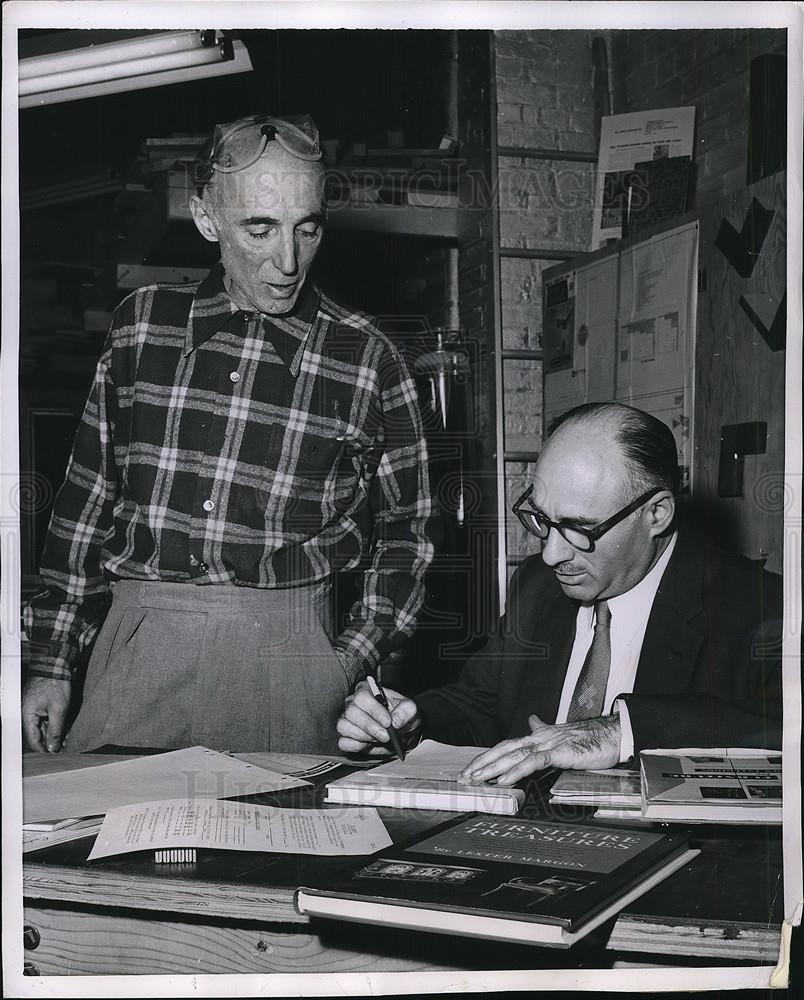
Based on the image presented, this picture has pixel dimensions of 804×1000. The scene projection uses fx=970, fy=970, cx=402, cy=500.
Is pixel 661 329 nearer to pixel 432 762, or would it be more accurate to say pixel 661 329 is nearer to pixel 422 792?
pixel 432 762

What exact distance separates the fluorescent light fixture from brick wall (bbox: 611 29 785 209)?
744mm

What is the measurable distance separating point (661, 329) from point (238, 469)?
1067mm

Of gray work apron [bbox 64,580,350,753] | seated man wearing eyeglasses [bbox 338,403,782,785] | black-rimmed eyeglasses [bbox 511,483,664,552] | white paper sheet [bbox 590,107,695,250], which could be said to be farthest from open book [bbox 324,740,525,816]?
white paper sheet [bbox 590,107,695,250]

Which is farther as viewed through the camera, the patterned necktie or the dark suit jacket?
the patterned necktie

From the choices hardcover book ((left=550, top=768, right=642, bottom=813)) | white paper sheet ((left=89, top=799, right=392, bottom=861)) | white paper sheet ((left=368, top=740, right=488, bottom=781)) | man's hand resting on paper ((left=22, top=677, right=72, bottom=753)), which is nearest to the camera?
white paper sheet ((left=89, top=799, right=392, bottom=861))

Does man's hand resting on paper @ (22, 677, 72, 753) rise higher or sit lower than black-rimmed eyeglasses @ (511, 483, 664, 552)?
lower

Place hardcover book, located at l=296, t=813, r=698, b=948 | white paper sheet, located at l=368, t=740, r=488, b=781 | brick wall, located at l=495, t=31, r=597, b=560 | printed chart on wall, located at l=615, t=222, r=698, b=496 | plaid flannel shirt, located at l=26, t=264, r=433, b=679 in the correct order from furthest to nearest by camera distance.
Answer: brick wall, located at l=495, t=31, r=597, b=560
printed chart on wall, located at l=615, t=222, r=698, b=496
plaid flannel shirt, located at l=26, t=264, r=433, b=679
white paper sheet, located at l=368, t=740, r=488, b=781
hardcover book, located at l=296, t=813, r=698, b=948

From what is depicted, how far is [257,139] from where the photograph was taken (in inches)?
71.6

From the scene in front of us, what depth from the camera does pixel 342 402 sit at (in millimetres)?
1940

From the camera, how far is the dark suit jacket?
5.25 feet

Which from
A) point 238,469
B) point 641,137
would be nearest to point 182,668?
point 238,469

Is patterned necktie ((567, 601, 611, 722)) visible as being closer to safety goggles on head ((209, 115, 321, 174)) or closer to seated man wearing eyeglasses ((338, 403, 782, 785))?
seated man wearing eyeglasses ((338, 403, 782, 785))

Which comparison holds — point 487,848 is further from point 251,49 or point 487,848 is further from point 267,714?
point 251,49

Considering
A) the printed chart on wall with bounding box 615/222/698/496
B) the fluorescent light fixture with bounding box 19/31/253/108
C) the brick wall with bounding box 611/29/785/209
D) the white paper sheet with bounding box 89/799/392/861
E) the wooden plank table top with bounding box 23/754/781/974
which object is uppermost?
the brick wall with bounding box 611/29/785/209
